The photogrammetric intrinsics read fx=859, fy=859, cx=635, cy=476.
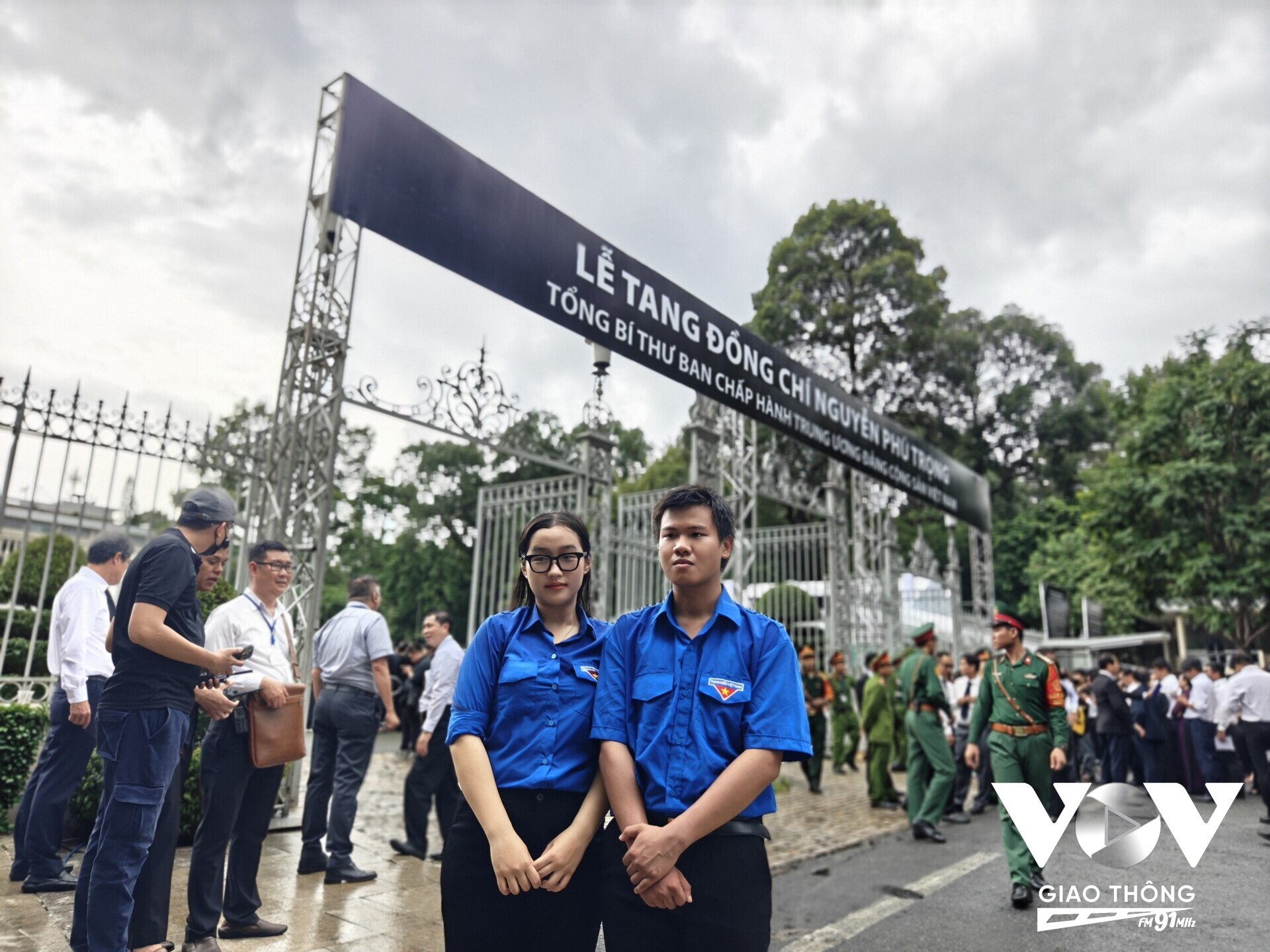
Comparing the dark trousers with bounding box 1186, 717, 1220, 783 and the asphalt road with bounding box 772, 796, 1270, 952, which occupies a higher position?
the dark trousers with bounding box 1186, 717, 1220, 783

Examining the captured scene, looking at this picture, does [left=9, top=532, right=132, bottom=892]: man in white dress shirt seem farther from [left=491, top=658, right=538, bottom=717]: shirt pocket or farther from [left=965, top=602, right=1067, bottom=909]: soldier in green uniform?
[left=965, top=602, right=1067, bottom=909]: soldier in green uniform

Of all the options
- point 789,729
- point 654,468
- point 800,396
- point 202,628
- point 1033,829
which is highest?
point 654,468

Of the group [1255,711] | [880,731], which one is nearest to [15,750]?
[880,731]

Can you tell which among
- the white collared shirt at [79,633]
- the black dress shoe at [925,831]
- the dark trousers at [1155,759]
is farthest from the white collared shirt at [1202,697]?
the white collared shirt at [79,633]

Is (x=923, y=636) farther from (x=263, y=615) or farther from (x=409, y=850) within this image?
(x=263, y=615)

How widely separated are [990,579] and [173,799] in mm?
14513

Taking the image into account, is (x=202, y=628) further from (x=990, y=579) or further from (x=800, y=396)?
(x=990, y=579)

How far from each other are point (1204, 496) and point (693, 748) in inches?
686

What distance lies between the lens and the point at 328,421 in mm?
6336

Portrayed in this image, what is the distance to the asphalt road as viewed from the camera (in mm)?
4008

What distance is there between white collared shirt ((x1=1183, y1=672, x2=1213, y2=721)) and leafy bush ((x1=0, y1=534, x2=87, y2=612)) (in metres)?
11.6

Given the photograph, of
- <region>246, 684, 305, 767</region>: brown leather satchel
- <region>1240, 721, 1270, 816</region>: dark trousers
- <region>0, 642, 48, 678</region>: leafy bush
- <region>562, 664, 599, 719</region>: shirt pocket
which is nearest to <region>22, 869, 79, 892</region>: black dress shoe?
<region>246, 684, 305, 767</region>: brown leather satchel

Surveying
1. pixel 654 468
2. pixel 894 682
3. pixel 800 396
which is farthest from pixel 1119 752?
pixel 654 468

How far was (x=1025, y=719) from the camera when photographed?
5.12 m
